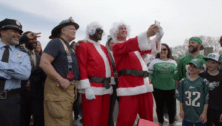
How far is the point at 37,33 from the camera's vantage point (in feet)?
8.70

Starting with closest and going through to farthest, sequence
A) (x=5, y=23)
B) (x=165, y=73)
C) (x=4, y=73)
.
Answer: (x=4, y=73)
(x=5, y=23)
(x=165, y=73)

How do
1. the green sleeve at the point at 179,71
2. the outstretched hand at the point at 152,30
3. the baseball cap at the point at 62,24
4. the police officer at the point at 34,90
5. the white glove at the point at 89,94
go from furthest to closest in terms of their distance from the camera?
the green sleeve at the point at 179,71 → the police officer at the point at 34,90 → the baseball cap at the point at 62,24 → the white glove at the point at 89,94 → the outstretched hand at the point at 152,30

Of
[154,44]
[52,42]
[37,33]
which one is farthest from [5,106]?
[154,44]

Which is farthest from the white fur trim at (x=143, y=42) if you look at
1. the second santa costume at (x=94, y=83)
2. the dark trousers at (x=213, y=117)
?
the dark trousers at (x=213, y=117)

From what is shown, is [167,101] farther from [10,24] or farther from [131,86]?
[10,24]

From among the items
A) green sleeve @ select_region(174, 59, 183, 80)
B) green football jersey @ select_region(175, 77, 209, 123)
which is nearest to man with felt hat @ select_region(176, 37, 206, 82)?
green sleeve @ select_region(174, 59, 183, 80)

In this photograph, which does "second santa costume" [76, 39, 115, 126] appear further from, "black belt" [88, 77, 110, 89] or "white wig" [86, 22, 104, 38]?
"white wig" [86, 22, 104, 38]

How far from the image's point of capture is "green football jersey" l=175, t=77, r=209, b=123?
259 cm

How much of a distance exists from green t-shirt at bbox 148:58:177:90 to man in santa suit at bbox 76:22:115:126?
1.40 m

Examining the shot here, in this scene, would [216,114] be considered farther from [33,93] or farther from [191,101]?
[33,93]

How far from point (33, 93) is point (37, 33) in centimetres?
98

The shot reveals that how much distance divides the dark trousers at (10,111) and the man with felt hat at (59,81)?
0.34 meters

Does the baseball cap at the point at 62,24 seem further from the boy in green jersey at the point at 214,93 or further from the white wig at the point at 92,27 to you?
the boy in green jersey at the point at 214,93

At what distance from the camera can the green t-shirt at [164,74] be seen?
3610 millimetres
